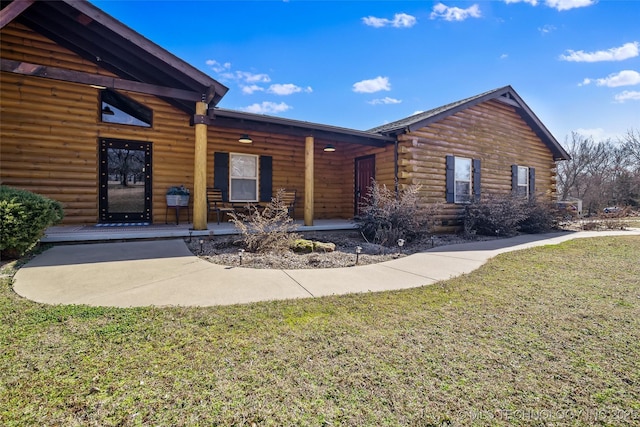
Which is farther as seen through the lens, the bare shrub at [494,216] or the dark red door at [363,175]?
the dark red door at [363,175]

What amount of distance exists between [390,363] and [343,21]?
36.0 ft

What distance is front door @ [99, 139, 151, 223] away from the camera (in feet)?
23.9

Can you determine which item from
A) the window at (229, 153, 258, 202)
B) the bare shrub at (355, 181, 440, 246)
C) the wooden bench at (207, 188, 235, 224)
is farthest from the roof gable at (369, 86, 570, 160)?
the wooden bench at (207, 188, 235, 224)

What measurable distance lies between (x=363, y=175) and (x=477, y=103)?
165 inches

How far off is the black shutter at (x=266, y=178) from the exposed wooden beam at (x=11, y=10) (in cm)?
547

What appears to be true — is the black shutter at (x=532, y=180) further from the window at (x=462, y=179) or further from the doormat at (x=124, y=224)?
the doormat at (x=124, y=224)

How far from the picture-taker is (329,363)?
1.95m

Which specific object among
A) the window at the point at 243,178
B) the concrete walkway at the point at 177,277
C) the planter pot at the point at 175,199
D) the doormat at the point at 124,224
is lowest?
the concrete walkway at the point at 177,277

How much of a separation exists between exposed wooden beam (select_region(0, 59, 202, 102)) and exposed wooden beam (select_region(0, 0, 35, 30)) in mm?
597

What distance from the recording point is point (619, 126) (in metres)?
25.3

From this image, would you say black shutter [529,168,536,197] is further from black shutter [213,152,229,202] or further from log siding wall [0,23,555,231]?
black shutter [213,152,229,202]

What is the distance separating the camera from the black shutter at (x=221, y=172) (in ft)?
27.9

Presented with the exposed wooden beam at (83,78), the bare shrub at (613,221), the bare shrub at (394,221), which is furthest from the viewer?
the bare shrub at (613,221)

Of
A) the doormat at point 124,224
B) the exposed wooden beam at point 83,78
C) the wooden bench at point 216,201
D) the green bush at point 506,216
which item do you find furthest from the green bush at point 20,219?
the green bush at point 506,216
